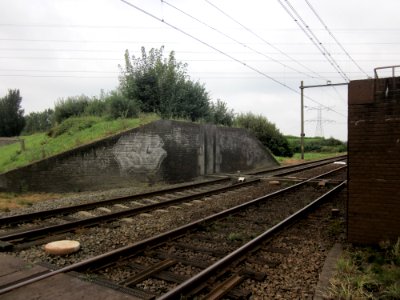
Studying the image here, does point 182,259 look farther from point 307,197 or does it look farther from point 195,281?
point 307,197

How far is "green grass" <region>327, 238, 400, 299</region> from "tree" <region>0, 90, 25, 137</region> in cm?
4320

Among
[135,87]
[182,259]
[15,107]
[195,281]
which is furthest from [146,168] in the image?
[15,107]

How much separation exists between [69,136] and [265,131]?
81.1ft

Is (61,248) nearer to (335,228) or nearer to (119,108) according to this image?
(335,228)

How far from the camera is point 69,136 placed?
60.6ft

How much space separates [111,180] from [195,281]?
1146cm

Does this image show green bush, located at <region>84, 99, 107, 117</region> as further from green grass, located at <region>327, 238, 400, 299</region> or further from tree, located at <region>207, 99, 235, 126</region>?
green grass, located at <region>327, 238, 400, 299</region>

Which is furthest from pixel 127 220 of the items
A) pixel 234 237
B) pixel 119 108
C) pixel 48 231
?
pixel 119 108

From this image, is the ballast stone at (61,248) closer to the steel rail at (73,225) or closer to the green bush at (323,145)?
the steel rail at (73,225)

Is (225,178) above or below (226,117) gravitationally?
below

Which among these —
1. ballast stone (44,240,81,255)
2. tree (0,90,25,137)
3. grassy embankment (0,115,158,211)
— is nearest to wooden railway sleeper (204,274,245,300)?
ballast stone (44,240,81,255)

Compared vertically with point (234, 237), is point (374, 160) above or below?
above

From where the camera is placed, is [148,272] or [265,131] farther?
[265,131]

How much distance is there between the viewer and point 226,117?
32375 mm
